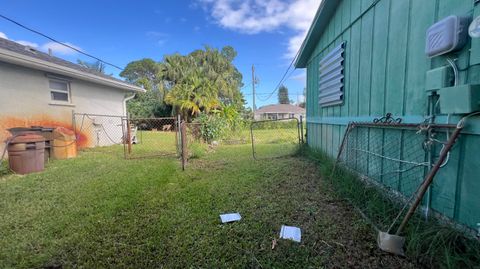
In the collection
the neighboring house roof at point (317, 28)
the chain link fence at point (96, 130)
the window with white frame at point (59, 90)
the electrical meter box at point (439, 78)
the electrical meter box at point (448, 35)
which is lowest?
the chain link fence at point (96, 130)

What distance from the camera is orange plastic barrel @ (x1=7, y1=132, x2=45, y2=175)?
186 inches

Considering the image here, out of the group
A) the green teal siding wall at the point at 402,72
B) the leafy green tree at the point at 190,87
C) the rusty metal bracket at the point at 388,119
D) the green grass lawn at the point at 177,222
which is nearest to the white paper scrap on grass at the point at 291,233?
the green grass lawn at the point at 177,222

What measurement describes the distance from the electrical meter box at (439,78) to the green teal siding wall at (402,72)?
8 cm

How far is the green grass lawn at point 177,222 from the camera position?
1.92 meters

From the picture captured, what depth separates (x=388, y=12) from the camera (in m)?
2.75

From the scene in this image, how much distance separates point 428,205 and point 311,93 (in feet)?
15.7

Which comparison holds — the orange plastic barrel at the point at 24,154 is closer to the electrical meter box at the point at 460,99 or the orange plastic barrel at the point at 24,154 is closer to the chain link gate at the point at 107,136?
the chain link gate at the point at 107,136

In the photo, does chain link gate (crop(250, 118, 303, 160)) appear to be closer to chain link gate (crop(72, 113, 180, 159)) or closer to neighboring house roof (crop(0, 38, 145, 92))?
chain link gate (crop(72, 113, 180, 159))

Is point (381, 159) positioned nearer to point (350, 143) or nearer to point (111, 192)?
point (350, 143)

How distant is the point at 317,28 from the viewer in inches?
208

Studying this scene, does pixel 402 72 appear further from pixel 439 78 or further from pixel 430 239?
pixel 430 239

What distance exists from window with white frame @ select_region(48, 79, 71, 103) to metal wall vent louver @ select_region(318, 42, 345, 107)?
843 centimetres

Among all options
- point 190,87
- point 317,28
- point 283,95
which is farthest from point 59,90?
point 283,95

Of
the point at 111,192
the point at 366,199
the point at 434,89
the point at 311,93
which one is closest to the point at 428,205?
the point at 366,199
